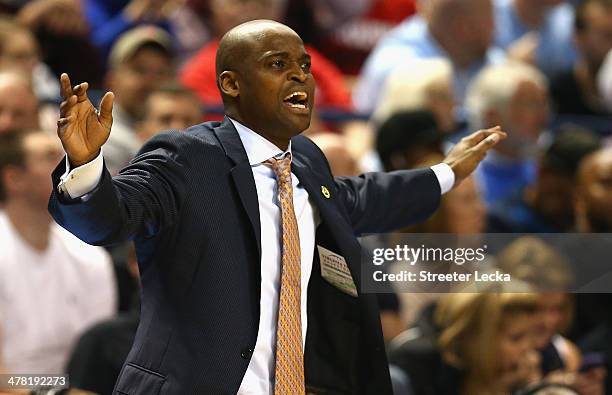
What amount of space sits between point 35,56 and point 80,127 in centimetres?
345

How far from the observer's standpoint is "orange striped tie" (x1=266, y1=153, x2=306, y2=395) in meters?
2.65

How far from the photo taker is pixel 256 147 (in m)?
2.78

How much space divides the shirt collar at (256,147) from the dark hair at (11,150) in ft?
7.14

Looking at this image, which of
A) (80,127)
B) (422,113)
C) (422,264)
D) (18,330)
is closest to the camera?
(80,127)

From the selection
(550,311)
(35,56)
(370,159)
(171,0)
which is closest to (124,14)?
(171,0)

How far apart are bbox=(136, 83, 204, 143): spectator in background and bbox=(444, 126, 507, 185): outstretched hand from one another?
2.21 meters

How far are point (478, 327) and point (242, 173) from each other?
1.77 m

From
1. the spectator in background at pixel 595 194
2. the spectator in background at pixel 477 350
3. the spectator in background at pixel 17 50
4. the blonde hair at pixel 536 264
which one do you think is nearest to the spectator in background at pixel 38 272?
the spectator in background at pixel 17 50

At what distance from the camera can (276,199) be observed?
9.09ft

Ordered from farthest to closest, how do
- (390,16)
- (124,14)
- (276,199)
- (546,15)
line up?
(390,16) → (546,15) → (124,14) → (276,199)

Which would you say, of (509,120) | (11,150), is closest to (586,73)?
(509,120)

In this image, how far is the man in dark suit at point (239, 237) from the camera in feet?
7.99

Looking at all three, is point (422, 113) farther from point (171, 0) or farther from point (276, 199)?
point (276, 199)

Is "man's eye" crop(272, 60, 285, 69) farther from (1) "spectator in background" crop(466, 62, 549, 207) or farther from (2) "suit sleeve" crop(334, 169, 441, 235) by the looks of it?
(1) "spectator in background" crop(466, 62, 549, 207)
